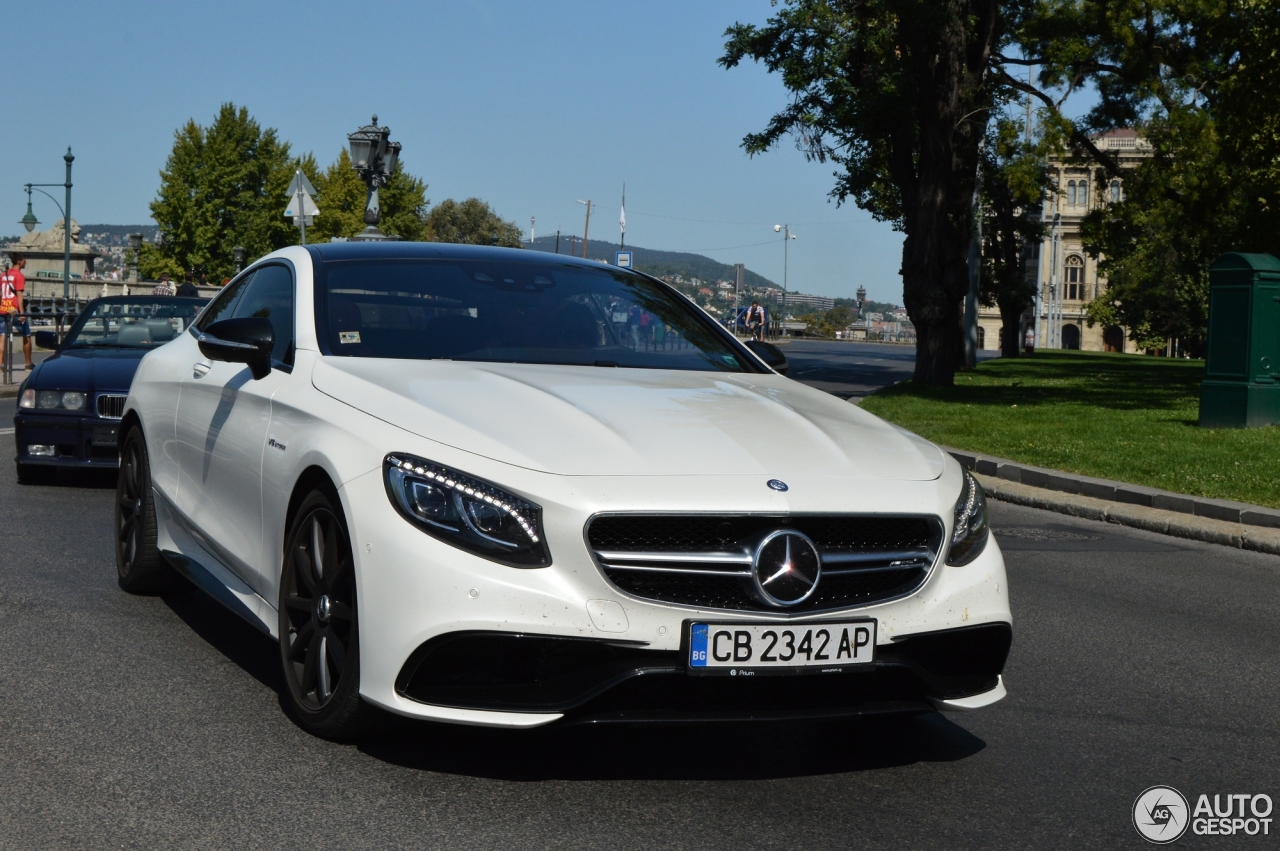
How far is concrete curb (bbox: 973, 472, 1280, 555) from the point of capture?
9.59m

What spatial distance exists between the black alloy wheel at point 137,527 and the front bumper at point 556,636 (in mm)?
2650

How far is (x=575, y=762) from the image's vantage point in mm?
4027

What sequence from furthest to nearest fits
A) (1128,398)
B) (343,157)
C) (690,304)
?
(343,157) → (1128,398) → (690,304)

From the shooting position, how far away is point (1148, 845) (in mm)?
3549

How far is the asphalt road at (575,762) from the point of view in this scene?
11.5ft

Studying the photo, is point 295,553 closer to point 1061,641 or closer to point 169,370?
point 169,370

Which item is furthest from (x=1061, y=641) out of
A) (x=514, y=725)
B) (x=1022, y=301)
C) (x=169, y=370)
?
(x=1022, y=301)

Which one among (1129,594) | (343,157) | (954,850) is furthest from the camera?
(343,157)

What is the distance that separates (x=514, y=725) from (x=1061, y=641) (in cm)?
327

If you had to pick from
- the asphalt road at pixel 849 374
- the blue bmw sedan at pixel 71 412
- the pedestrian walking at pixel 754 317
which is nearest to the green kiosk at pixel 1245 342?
the asphalt road at pixel 849 374

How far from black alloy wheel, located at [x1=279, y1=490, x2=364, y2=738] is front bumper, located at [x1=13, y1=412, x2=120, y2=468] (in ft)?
21.5

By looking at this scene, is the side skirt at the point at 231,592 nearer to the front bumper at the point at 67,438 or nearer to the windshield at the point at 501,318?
the windshield at the point at 501,318

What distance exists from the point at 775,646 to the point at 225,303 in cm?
357

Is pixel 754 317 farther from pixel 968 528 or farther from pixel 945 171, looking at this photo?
pixel 968 528
